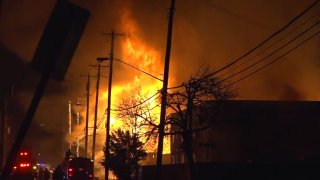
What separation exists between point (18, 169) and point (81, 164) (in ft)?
24.3

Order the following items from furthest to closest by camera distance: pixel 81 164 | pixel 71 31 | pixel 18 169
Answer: pixel 81 164, pixel 18 169, pixel 71 31

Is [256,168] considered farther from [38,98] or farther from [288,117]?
[38,98]

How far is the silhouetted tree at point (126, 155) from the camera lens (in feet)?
156

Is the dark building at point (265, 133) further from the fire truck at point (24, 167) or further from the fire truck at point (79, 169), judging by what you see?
the fire truck at point (24, 167)

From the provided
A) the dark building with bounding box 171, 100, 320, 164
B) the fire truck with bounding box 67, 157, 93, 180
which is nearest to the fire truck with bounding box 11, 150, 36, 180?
the fire truck with bounding box 67, 157, 93, 180

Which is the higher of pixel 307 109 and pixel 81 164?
pixel 307 109

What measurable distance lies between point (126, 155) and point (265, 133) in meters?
12.8

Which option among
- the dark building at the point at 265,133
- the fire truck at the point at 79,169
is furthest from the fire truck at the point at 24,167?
the dark building at the point at 265,133

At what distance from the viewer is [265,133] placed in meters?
50.7

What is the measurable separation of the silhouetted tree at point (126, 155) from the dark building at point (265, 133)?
5.64 m

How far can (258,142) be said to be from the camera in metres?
50.6

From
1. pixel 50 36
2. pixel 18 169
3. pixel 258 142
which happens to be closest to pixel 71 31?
pixel 50 36

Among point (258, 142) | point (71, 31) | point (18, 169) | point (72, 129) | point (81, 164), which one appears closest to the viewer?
point (71, 31)

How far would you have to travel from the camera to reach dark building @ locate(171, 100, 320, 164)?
49.8m
